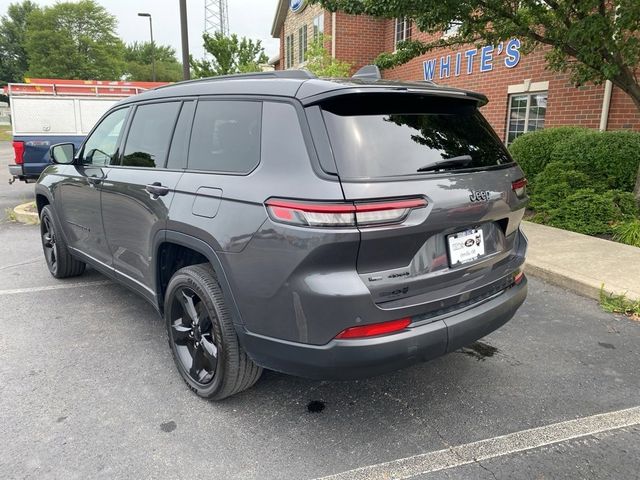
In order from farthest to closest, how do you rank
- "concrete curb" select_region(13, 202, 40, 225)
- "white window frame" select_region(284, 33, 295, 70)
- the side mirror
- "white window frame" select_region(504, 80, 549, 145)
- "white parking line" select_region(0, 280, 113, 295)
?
"white window frame" select_region(284, 33, 295, 70) → "white window frame" select_region(504, 80, 549, 145) → "concrete curb" select_region(13, 202, 40, 225) → "white parking line" select_region(0, 280, 113, 295) → the side mirror

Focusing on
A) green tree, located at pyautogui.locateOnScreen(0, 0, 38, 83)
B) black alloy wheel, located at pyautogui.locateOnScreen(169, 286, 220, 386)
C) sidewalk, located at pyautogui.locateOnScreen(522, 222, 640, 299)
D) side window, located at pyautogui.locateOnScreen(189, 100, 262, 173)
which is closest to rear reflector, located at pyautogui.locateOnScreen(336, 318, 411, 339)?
black alloy wheel, located at pyautogui.locateOnScreen(169, 286, 220, 386)

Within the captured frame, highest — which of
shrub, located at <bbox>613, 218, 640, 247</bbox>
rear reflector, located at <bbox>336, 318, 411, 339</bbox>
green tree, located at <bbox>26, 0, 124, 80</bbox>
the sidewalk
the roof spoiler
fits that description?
green tree, located at <bbox>26, 0, 124, 80</bbox>

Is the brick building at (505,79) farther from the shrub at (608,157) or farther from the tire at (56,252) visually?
the tire at (56,252)

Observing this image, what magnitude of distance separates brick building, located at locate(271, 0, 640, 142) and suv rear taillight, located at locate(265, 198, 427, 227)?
5595mm

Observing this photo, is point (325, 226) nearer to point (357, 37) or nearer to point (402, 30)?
point (402, 30)

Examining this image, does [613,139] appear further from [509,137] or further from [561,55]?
[509,137]

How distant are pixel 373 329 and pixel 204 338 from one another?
113 centimetres

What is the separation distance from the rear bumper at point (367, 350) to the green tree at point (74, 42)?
60.0m

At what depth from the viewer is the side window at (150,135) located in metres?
3.37

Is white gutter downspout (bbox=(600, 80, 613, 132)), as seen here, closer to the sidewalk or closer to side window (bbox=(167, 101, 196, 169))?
the sidewalk

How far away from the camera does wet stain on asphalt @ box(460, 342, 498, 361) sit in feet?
11.8

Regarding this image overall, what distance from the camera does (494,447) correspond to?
258cm

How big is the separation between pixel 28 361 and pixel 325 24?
16359 millimetres

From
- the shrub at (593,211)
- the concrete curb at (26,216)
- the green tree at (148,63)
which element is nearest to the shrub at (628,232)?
the shrub at (593,211)
